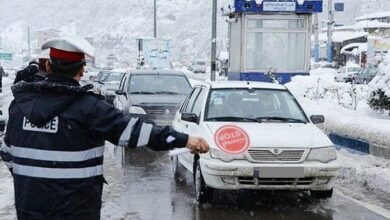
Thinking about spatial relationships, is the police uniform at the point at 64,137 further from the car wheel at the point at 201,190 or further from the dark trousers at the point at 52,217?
the car wheel at the point at 201,190

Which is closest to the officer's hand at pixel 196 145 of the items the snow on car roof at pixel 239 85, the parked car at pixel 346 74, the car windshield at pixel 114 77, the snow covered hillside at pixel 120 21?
the snow on car roof at pixel 239 85

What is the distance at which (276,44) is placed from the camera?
66.1 feet

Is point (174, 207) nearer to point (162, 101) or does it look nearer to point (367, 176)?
point (367, 176)

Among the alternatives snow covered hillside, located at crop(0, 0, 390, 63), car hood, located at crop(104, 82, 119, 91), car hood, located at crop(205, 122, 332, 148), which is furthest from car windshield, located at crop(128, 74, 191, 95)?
snow covered hillside, located at crop(0, 0, 390, 63)

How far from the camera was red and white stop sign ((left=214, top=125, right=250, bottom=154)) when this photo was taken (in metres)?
4.02

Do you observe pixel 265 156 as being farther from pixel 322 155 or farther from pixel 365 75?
pixel 365 75

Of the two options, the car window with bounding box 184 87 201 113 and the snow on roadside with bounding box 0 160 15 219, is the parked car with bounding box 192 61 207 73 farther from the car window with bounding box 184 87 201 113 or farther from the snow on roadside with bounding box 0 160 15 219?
the snow on roadside with bounding box 0 160 15 219

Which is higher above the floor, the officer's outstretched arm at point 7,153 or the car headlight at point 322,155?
the officer's outstretched arm at point 7,153

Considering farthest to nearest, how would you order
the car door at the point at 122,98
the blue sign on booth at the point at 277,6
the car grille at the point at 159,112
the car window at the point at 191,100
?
the blue sign on booth at the point at 277,6, the car door at the point at 122,98, the car grille at the point at 159,112, the car window at the point at 191,100

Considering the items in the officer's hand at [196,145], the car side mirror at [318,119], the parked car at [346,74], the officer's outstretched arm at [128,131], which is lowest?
the parked car at [346,74]

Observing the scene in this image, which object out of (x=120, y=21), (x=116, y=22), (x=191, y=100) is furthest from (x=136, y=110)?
(x=120, y=21)

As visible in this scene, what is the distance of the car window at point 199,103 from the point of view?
27.5ft

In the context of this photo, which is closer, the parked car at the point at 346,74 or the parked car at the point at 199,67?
the parked car at the point at 346,74

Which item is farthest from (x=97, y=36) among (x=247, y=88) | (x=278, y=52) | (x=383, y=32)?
(x=247, y=88)
